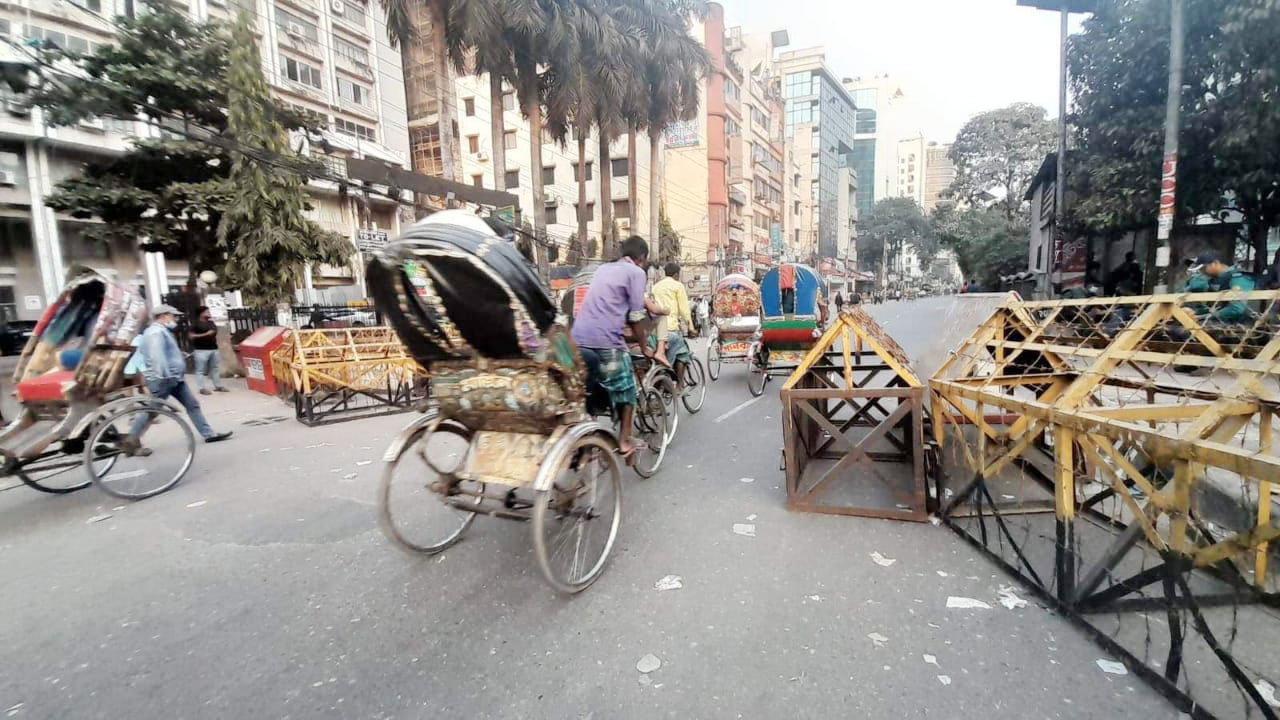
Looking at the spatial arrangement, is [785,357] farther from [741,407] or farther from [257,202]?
[257,202]

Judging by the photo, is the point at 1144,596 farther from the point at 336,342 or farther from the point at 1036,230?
the point at 1036,230

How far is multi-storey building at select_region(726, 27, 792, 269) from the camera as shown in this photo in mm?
43312

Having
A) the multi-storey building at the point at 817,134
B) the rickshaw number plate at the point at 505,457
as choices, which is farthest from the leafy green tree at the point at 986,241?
the rickshaw number plate at the point at 505,457

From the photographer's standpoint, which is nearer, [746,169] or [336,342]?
[336,342]

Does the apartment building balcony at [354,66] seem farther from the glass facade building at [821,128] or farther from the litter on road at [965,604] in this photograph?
the glass facade building at [821,128]

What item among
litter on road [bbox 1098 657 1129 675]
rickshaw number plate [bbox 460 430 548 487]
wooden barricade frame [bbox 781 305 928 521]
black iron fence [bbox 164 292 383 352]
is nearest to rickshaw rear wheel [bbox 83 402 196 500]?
rickshaw number plate [bbox 460 430 548 487]

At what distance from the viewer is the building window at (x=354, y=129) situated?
2633 cm

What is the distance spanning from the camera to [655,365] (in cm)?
568

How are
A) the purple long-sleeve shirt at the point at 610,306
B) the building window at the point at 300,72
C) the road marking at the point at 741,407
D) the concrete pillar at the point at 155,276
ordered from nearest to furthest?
the purple long-sleeve shirt at the point at 610,306
the road marking at the point at 741,407
the concrete pillar at the point at 155,276
the building window at the point at 300,72

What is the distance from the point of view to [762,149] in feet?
152

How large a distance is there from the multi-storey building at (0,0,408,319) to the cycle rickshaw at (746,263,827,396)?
9.49 metres

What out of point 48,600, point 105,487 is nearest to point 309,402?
point 105,487

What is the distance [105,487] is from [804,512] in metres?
5.50

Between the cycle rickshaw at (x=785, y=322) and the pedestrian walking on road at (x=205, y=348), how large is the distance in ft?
31.9
